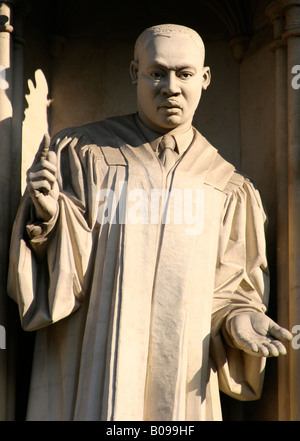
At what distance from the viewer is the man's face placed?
28.1 ft

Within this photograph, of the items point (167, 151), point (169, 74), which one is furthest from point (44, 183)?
point (169, 74)

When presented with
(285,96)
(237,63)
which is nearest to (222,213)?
(285,96)

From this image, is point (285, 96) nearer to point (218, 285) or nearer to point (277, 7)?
point (277, 7)

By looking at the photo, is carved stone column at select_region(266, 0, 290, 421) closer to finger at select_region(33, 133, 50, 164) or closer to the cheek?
the cheek

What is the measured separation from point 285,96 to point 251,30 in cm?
80

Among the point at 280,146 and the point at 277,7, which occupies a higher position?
the point at 277,7

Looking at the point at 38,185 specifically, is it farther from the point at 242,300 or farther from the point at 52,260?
the point at 242,300

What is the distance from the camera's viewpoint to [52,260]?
27.2 ft

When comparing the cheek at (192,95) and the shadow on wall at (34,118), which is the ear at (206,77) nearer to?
the cheek at (192,95)

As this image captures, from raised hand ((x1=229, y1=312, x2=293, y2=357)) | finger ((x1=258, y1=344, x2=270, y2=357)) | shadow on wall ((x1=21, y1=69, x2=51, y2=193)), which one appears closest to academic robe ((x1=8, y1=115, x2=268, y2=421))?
raised hand ((x1=229, y1=312, x2=293, y2=357))

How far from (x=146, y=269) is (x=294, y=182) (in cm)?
107

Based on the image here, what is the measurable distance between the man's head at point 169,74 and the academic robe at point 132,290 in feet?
0.72

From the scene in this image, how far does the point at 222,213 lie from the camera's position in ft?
28.6
